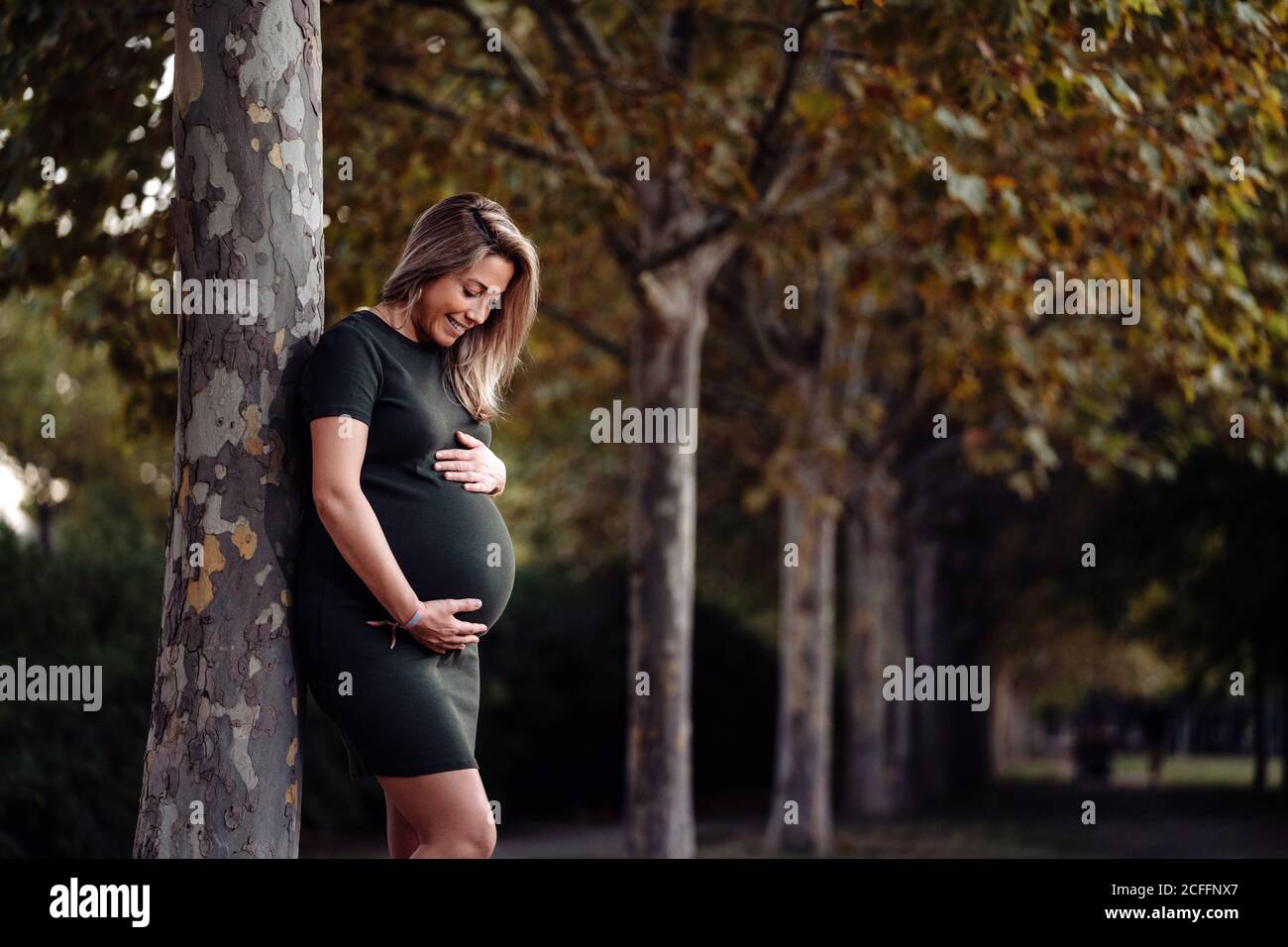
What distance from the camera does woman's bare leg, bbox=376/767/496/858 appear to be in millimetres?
3541

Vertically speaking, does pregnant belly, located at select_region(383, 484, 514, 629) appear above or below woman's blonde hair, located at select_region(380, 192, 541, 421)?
below

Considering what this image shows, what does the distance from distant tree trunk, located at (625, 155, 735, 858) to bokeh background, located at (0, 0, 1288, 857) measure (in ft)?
1.52

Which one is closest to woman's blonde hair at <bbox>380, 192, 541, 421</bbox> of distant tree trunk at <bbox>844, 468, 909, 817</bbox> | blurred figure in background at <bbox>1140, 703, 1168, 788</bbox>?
distant tree trunk at <bbox>844, 468, 909, 817</bbox>

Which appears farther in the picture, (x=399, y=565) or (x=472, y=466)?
(x=472, y=466)

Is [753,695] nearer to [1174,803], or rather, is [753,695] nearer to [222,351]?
[1174,803]

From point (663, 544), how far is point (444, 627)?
7.25 metres

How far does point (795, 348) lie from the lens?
16.7m

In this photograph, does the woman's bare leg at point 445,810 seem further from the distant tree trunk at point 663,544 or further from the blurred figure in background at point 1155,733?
the blurred figure in background at point 1155,733

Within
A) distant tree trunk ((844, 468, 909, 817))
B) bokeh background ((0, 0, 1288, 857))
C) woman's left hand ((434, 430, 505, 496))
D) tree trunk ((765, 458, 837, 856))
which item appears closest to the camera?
woman's left hand ((434, 430, 505, 496))

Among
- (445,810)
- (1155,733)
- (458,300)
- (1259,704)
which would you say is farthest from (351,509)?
(1155,733)

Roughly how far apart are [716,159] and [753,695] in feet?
47.9

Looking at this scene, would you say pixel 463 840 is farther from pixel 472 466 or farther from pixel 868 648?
pixel 868 648

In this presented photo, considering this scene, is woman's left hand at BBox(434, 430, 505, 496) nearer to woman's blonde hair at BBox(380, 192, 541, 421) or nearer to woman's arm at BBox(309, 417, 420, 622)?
woman's blonde hair at BBox(380, 192, 541, 421)

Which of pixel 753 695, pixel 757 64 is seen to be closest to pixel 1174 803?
pixel 753 695
